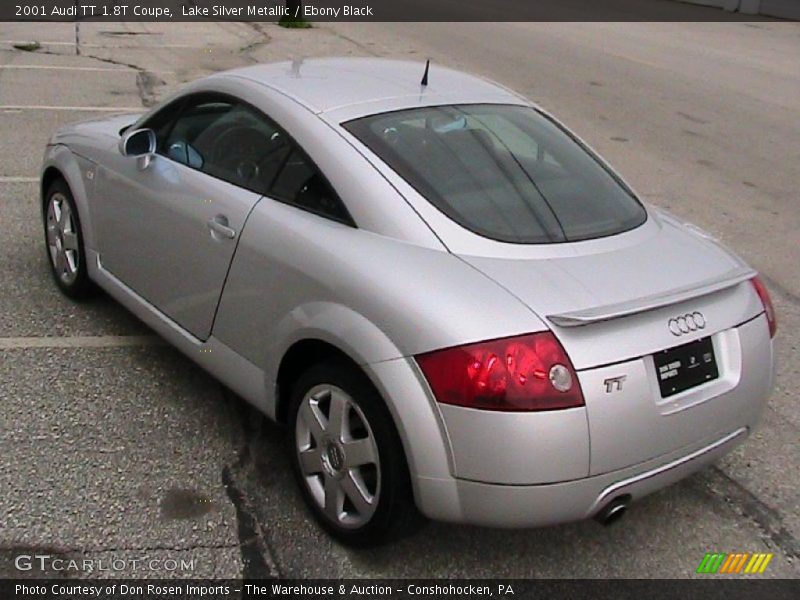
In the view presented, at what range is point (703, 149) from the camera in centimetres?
951

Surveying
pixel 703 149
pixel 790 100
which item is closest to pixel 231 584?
pixel 703 149

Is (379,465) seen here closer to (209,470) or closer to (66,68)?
(209,470)

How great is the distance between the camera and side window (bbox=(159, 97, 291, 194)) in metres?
3.33

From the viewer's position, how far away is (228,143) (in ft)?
11.7

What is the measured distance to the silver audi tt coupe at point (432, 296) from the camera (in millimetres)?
2492

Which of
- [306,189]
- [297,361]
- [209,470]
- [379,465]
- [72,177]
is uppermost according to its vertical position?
[306,189]

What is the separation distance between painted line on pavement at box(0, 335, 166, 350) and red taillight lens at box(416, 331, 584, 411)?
230 centimetres

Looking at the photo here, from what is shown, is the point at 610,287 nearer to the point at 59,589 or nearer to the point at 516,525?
the point at 516,525

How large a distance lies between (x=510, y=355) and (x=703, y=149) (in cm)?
790

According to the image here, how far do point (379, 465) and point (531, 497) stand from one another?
497 mm

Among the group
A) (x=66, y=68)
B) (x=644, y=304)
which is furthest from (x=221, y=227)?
(x=66, y=68)

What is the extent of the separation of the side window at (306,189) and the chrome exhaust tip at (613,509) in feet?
4.15

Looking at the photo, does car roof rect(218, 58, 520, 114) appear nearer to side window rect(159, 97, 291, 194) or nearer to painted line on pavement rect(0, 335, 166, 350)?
side window rect(159, 97, 291, 194)

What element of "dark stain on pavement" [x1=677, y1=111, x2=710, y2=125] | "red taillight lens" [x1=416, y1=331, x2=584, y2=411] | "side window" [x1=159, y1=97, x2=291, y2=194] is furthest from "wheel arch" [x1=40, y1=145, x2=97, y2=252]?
"dark stain on pavement" [x1=677, y1=111, x2=710, y2=125]
